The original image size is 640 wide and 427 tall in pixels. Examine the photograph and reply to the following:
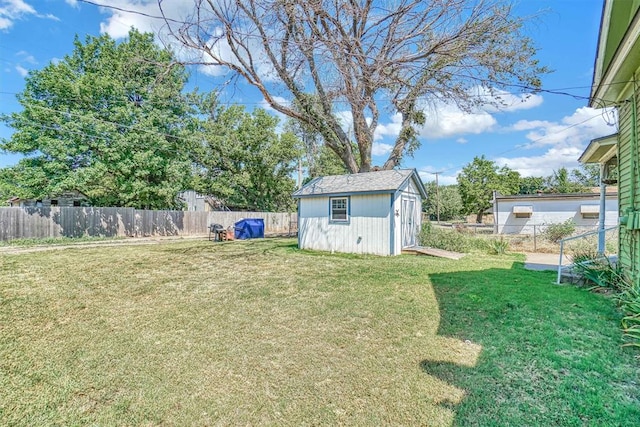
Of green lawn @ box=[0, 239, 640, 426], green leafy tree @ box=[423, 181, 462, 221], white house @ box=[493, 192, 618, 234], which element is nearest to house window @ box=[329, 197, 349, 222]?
green lawn @ box=[0, 239, 640, 426]

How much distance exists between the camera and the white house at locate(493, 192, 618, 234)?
54.1ft

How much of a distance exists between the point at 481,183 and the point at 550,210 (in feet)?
30.1

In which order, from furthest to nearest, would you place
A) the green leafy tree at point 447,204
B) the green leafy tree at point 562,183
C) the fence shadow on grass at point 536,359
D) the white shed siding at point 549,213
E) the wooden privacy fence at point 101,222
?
the green leafy tree at point 447,204, the green leafy tree at point 562,183, the white shed siding at point 549,213, the wooden privacy fence at point 101,222, the fence shadow on grass at point 536,359

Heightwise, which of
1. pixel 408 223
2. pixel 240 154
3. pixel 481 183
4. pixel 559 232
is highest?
pixel 240 154

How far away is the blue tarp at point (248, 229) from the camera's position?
15.6 metres

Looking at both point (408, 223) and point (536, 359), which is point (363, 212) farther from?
point (536, 359)

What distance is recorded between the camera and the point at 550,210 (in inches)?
701

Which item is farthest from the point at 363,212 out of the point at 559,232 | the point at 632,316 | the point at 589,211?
the point at 589,211

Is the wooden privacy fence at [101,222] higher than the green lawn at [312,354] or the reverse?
higher

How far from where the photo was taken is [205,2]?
7.17 metres

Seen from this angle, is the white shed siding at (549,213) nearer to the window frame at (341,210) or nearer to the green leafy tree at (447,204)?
the window frame at (341,210)

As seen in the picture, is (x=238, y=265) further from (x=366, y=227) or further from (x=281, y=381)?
(x=281, y=381)

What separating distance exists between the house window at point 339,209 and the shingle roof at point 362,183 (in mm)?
301

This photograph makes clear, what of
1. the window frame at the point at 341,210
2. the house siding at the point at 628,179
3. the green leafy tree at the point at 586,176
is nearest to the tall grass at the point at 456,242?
the window frame at the point at 341,210
